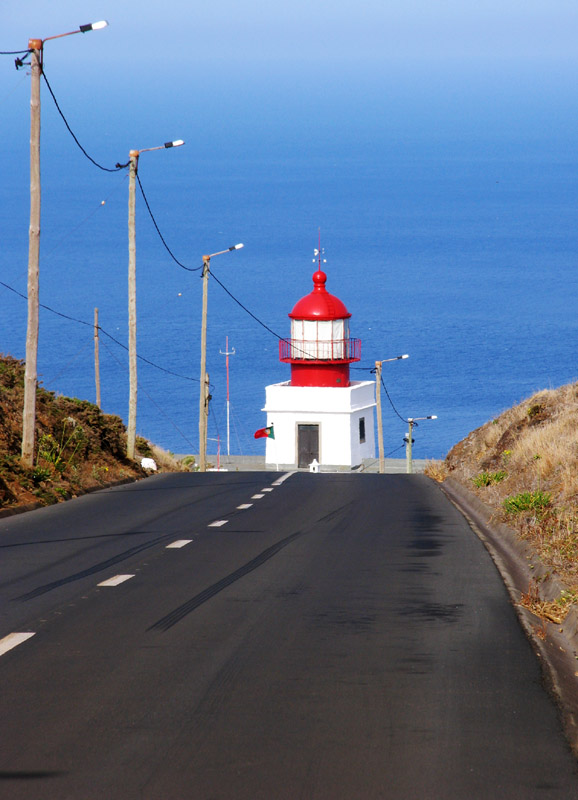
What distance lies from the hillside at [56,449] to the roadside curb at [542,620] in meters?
7.35

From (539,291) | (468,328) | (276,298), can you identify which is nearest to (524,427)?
(468,328)

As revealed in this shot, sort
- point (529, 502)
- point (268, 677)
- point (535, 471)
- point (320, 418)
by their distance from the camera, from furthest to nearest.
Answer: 1. point (320, 418)
2. point (535, 471)
3. point (529, 502)
4. point (268, 677)

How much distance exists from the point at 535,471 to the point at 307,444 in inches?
1746

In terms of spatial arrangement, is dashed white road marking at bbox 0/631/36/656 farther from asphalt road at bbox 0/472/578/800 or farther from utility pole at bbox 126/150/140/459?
utility pole at bbox 126/150/140/459

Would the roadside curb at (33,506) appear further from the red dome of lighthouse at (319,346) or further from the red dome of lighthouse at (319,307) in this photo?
the red dome of lighthouse at (319,307)

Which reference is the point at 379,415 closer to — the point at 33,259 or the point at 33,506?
the point at 33,259

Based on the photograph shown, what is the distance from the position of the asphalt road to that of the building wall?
47023mm

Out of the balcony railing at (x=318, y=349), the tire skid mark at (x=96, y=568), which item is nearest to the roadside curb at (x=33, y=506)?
the tire skid mark at (x=96, y=568)

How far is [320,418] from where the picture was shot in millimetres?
61500

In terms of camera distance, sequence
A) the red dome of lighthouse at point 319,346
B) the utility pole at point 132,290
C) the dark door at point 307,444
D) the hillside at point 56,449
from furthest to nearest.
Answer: the dark door at point 307,444
the red dome of lighthouse at point 319,346
the utility pole at point 132,290
the hillside at point 56,449

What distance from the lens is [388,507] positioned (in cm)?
1961

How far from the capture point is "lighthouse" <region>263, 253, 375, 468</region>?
61.4 meters

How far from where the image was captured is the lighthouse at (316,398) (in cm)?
6144

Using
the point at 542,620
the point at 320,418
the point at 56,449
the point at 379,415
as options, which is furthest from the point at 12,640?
the point at 320,418
